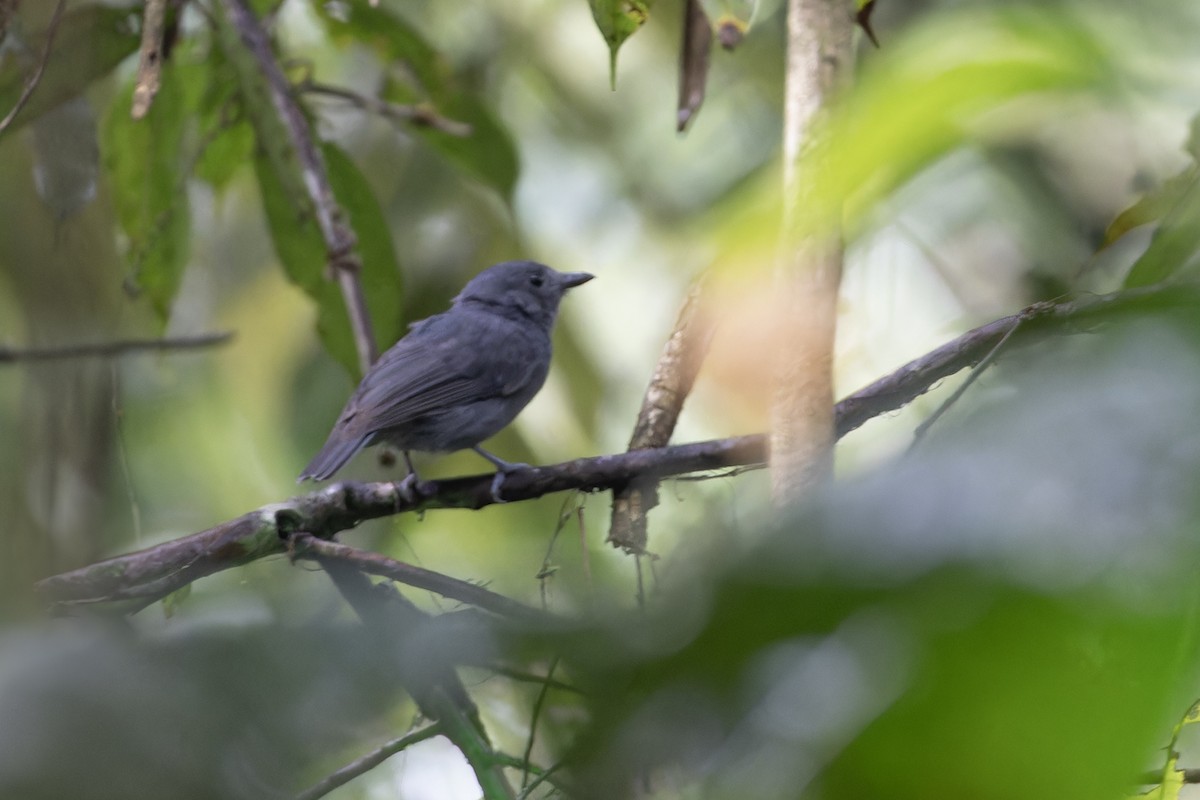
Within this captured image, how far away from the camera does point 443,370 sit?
349 cm

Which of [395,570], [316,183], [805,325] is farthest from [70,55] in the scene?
[805,325]

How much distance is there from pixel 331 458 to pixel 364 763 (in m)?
2.50

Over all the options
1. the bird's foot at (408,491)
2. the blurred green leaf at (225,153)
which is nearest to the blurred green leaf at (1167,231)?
the bird's foot at (408,491)

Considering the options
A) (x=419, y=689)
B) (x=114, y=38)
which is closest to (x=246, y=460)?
(x=114, y=38)

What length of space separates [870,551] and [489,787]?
53cm

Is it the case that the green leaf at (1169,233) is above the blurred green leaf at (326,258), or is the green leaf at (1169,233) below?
below

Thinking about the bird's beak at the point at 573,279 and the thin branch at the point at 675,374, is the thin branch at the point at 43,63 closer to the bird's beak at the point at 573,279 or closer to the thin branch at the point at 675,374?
the thin branch at the point at 675,374

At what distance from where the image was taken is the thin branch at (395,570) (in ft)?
3.34

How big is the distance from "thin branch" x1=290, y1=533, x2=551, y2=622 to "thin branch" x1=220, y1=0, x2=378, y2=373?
4.71 ft

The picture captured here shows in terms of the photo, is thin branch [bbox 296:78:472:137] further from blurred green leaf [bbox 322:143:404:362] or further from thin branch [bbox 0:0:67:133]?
thin branch [bbox 0:0:67:133]

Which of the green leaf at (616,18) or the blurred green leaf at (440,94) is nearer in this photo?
the green leaf at (616,18)

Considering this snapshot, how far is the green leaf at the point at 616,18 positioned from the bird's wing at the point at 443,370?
1.35m

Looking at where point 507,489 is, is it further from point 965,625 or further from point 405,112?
point 965,625

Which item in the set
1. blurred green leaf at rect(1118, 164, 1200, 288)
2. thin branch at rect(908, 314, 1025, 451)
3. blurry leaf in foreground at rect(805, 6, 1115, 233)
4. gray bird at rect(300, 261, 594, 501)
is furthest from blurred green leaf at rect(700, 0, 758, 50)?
gray bird at rect(300, 261, 594, 501)
